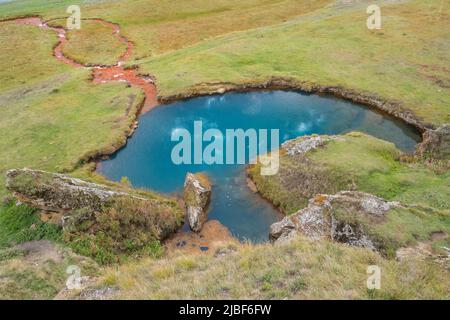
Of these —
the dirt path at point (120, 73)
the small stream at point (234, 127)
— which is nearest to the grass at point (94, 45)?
the dirt path at point (120, 73)

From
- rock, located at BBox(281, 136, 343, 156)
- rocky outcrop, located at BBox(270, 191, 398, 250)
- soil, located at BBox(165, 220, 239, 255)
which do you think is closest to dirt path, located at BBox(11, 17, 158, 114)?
rock, located at BBox(281, 136, 343, 156)

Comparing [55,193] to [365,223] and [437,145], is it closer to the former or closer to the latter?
[365,223]

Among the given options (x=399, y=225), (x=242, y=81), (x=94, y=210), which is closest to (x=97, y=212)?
(x=94, y=210)

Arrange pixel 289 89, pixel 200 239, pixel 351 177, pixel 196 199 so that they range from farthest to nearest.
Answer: pixel 289 89
pixel 351 177
pixel 196 199
pixel 200 239

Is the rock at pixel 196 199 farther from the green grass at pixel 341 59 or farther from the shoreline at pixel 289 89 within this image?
the green grass at pixel 341 59

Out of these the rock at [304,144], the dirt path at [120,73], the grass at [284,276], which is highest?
the dirt path at [120,73]

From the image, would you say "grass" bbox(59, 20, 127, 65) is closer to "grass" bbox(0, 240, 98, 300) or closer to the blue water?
the blue water
